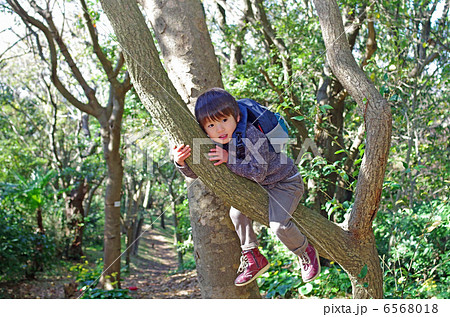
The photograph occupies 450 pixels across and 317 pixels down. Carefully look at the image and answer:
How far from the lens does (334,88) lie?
5.79 metres

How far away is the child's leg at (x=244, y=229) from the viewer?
257cm

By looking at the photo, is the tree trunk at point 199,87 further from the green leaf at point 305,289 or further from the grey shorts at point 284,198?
the green leaf at point 305,289

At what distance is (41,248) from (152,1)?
7252 millimetres

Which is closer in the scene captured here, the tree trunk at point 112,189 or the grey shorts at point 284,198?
the grey shorts at point 284,198

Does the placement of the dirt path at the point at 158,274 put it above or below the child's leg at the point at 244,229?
below

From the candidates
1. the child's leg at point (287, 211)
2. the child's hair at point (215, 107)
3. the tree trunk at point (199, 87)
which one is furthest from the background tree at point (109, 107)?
the child's leg at point (287, 211)

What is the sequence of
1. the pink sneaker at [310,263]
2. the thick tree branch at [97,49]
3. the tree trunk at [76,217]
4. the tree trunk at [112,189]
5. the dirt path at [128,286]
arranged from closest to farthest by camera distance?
1. the pink sneaker at [310,263]
2. the thick tree branch at [97,49]
3. the tree trunk at [112,189]
4. the dirt path at [128,286]
5. the tree trunk at [76,217]

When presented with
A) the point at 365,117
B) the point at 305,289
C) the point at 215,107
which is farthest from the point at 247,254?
the point at 305,289

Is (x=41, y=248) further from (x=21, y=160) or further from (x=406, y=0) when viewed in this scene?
(x=406, y=0)

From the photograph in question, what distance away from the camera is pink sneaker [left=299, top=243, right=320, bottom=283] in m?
2.48

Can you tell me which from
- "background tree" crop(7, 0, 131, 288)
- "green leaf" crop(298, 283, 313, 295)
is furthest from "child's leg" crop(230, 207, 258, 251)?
"background tree" crop(7, 0, 131, 288)

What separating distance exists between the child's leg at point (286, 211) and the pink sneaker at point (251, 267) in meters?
0.28

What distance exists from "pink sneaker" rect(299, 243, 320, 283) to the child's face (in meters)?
0.89

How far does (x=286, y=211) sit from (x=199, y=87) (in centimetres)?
107
